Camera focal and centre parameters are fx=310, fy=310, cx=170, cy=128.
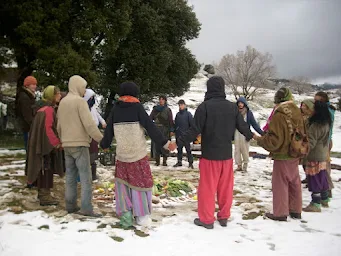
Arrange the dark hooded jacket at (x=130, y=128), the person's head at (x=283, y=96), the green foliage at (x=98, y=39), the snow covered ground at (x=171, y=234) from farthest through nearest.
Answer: the green foliage at (x=98, y=39) < the person's head at (x=283, y=96) < the dark hooded jacket at (x=130, y=128) < the snow covered ground at (x=171, y=234)

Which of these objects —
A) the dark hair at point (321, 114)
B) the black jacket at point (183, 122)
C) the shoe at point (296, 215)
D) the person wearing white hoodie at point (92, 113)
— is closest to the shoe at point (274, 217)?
the shoe at point (296, 215)

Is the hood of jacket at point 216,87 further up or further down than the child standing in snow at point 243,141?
further up

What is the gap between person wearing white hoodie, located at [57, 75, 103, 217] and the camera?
443 centimetres

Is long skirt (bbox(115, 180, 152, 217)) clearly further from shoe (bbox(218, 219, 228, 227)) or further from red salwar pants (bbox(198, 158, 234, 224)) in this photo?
shoe (bbox(218, 219, 228, 227))

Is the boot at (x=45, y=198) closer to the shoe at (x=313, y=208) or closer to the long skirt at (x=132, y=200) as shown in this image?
the long skirt at (x=132, y=200)

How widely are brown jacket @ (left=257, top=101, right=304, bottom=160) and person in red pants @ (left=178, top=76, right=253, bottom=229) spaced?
628 mm

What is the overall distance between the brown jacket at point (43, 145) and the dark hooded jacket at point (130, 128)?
1.26 meters

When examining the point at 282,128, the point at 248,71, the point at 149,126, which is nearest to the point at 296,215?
the point at 282,128

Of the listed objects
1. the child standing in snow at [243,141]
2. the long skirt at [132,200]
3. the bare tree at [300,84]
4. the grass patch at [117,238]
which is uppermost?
the bare tree at [300,84]

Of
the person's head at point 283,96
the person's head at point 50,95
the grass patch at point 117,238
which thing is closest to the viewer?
the grass patch at point 117,238

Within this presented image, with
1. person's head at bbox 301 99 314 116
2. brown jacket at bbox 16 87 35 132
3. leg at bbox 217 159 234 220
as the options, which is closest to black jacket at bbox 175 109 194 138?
person's head at bbox 301 99 314 116

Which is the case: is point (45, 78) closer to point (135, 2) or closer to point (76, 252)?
point (135, 2)

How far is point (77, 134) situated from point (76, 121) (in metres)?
0.19

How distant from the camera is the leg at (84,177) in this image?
454 cm
